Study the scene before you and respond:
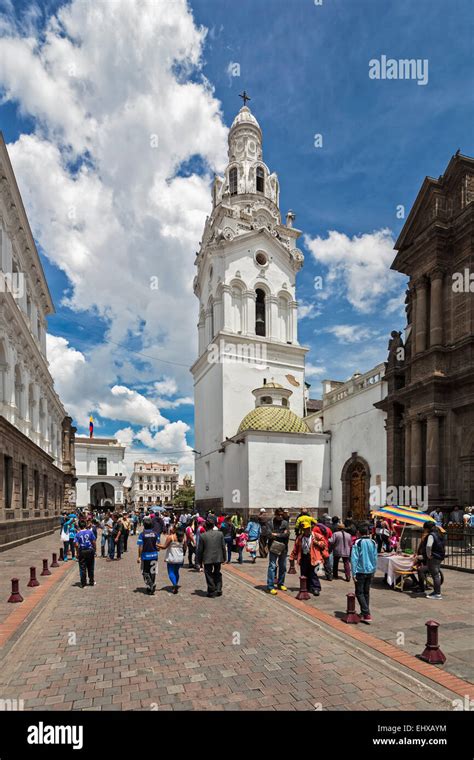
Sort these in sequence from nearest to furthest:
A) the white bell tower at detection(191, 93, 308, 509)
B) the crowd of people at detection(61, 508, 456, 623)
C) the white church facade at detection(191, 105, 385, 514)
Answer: the crowd of people at detection(61, 508, 456, 623)
the white church facade at detection(191, 105, 385, 514)
the white bell tower at detection(191, 93, 308, 509)

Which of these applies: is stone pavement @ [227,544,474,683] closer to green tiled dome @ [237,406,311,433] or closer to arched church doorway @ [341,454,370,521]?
arched church doorway @ [341,454,370,521]

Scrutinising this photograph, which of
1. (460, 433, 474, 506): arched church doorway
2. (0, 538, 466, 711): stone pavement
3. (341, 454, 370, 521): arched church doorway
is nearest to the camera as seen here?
(0, 538, 466, 711): stone pavement

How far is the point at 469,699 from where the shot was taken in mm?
5074

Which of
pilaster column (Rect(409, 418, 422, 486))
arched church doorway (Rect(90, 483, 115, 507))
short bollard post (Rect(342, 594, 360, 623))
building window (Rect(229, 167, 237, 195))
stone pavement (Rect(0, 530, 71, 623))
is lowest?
arched church doorway (Rect(90, 483, 115, 507))

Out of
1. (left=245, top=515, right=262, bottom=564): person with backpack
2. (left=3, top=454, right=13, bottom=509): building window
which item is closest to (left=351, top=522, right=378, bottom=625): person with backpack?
(left=245, top=515, right=262, bottom=564): person with backpack

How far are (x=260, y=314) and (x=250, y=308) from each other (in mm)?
1839

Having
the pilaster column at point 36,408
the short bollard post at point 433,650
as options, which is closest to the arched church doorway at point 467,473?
the short bollard post at point 433,650

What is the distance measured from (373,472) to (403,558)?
46.8 ft

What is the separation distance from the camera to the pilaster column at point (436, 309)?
20.0 metres

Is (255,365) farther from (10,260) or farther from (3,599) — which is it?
(3,599)

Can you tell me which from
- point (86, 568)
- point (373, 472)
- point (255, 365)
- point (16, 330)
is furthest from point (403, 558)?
point (255, 365)

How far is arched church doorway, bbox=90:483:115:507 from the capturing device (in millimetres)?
70438

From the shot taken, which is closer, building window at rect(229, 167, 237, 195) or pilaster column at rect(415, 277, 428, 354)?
pilaster column at rect(415, 277, 428, 354)

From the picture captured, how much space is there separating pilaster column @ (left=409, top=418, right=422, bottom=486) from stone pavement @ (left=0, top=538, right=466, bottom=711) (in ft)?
40.9
